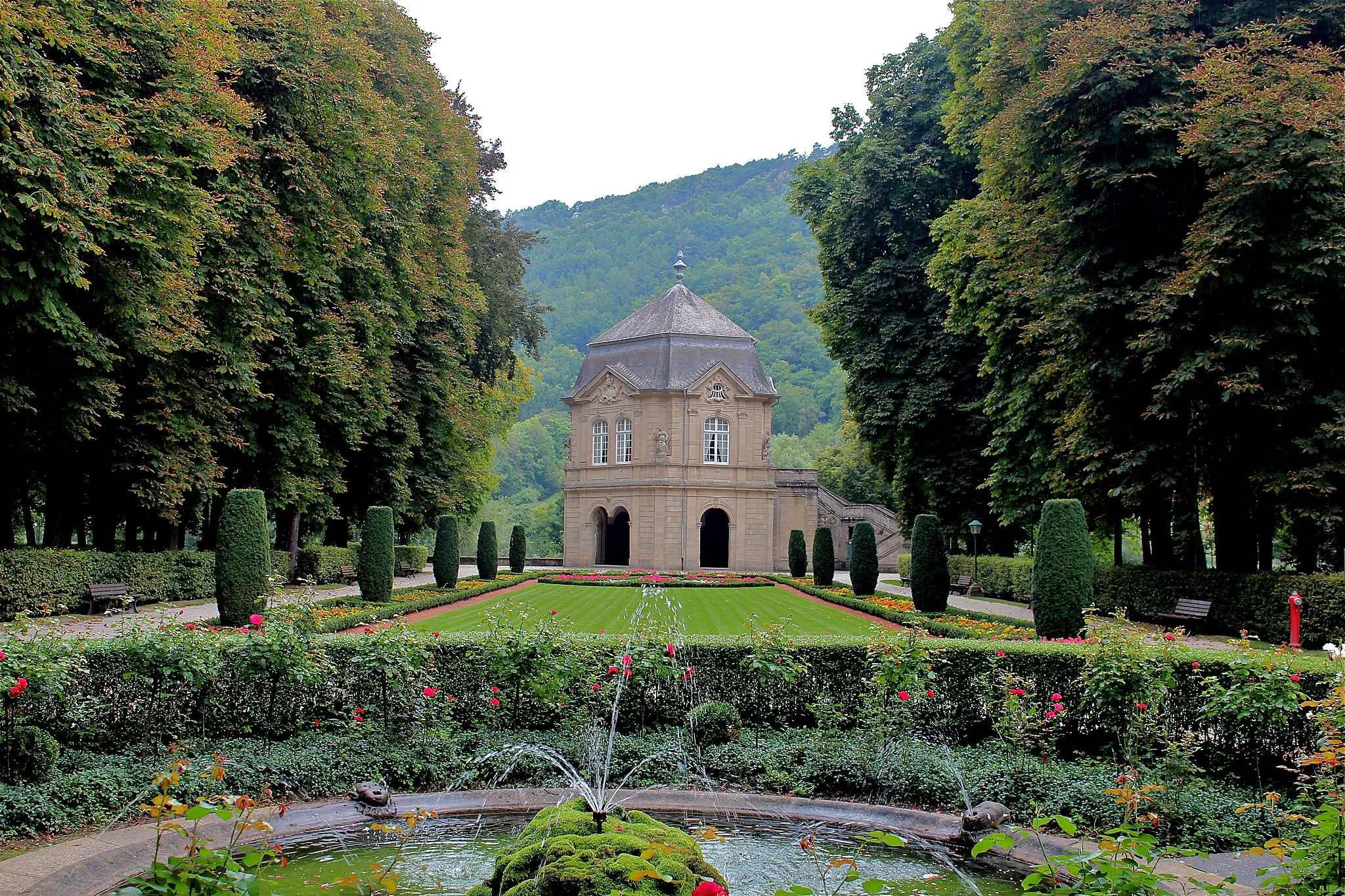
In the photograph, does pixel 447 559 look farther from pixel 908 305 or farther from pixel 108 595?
pixel 908 305

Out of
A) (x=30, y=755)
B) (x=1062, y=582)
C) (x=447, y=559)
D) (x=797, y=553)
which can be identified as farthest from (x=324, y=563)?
(x=30, y=755)

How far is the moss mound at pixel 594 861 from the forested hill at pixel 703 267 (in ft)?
271

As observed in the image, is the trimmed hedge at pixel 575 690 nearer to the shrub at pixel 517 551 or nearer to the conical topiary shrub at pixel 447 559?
the conical topiary shrub at pixel 447 559

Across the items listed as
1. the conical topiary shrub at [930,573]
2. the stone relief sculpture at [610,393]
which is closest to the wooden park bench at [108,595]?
the conical topiary shrub at [930,573]

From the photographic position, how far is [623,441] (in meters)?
45.8

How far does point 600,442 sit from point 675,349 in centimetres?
575

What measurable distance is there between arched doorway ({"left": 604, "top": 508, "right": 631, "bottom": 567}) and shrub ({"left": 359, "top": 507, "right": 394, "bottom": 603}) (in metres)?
25.7

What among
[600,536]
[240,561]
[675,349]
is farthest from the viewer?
[600,536]

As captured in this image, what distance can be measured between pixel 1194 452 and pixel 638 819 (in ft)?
48.0

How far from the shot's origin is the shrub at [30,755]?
24.0ft

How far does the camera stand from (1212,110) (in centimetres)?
1514

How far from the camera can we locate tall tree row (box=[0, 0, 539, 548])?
1373cm

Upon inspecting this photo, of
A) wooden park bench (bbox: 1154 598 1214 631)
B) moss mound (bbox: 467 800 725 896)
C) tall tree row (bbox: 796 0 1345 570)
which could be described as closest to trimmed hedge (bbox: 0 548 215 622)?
moss mound (bbox: 467 800 725 896)

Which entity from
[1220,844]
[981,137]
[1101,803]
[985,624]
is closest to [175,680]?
[1101,803]
